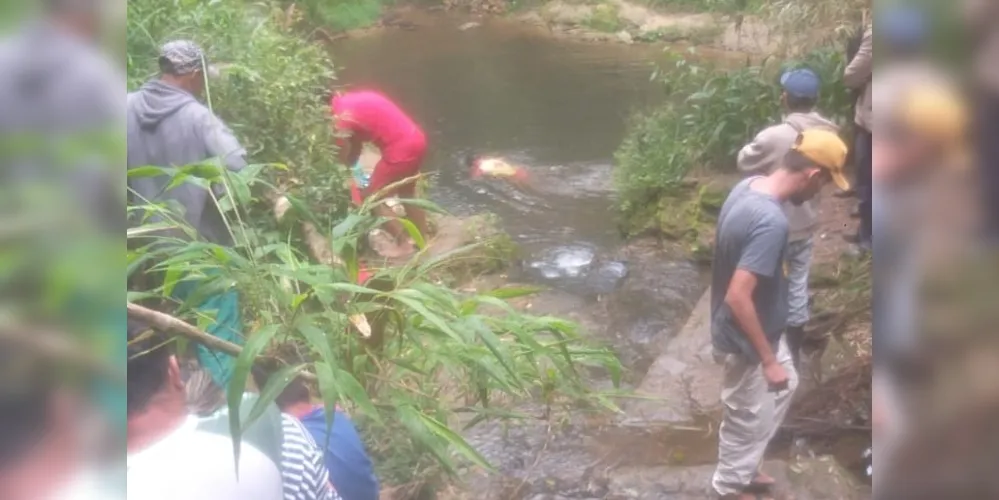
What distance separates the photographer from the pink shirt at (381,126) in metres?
2.01

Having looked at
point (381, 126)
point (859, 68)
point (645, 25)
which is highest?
point (859, 68)

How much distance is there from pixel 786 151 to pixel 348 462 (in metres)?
0.85

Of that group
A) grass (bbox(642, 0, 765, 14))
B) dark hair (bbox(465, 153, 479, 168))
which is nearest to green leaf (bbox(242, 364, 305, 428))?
grass (bbox(642, 0, 765, 14))

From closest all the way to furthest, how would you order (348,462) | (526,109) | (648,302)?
(348,462)
(648,302)
(526,109)

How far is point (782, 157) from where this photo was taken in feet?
5.03

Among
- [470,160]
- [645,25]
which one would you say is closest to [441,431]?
[470,160]

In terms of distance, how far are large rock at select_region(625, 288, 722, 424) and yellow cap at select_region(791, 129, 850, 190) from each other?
840mm

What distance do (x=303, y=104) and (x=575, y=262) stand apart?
1.22 metres

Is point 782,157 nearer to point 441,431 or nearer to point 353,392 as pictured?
point 441,431

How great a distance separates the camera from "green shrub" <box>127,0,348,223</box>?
1.79 metres

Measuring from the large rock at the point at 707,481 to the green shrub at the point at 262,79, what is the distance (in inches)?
32.2

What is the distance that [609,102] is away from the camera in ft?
12.9

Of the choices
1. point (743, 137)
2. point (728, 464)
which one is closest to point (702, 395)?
point (728, 464)

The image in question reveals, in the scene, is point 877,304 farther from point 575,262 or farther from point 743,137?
point 575,262
